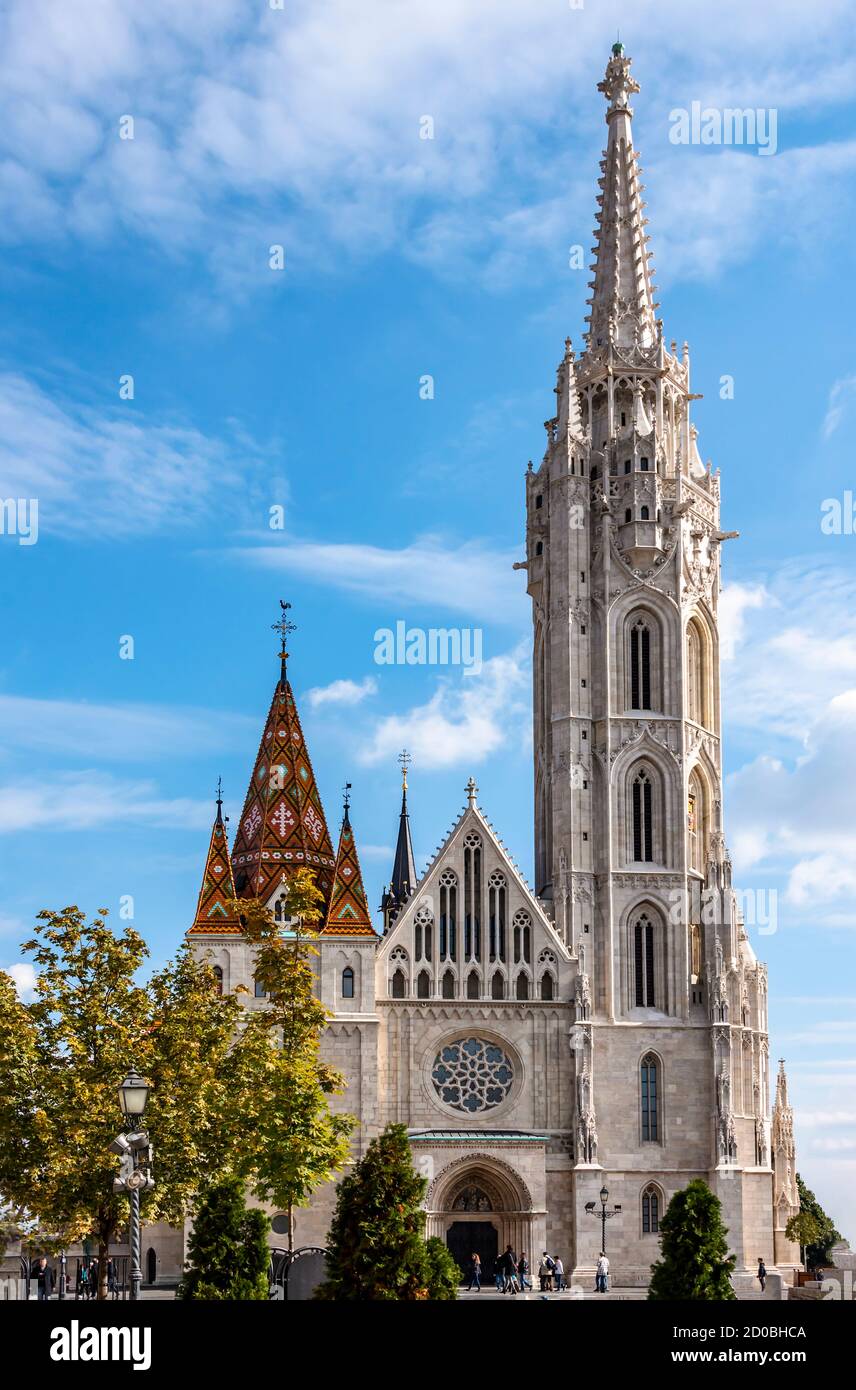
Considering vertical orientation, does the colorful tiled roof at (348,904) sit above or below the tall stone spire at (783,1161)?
above

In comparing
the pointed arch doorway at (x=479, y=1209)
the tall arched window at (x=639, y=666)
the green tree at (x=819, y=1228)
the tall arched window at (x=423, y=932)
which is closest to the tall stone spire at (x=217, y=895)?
the tall arched window at (x=423, y=932)

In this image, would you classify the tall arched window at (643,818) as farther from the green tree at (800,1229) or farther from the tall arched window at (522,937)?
the green tree at (800,1229)

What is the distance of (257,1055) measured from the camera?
47406mm

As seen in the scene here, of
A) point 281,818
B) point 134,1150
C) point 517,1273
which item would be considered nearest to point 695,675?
point 281,818

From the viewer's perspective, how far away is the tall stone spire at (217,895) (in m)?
67.7

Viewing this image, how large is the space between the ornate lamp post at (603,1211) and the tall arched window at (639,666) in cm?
1908

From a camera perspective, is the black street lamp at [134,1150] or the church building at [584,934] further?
the church building at [584,934]

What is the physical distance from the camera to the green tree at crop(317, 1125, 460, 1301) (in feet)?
111

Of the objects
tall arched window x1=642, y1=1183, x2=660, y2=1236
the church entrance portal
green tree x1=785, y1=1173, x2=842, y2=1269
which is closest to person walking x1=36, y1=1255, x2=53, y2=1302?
the church entrance portal

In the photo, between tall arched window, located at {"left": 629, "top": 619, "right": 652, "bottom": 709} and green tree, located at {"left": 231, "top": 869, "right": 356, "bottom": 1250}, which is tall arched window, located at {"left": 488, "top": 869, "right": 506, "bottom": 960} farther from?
green tree, located at {"left": 231, "top": 869, "right": 356, "bottom": 1250}

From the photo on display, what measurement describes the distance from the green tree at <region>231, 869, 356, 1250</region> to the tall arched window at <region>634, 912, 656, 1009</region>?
20.2 m
